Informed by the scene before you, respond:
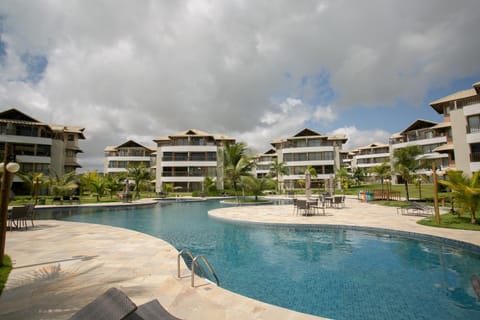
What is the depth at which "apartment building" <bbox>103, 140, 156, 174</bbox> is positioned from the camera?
55.7 meters

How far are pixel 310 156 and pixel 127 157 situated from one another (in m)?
41.1

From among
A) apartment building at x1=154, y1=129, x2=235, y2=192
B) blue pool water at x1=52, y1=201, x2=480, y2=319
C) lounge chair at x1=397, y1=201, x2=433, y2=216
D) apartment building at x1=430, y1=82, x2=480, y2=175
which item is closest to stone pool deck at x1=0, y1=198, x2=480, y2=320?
blue pool water at x1=52, y1=201, x2=480, y2=319

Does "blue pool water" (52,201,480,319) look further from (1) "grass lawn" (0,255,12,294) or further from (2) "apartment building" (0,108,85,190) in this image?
(2) "apartment building" (0,108,85,190)

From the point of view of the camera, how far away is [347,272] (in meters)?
6.29

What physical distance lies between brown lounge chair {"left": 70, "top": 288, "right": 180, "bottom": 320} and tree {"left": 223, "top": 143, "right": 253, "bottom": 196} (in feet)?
80.1

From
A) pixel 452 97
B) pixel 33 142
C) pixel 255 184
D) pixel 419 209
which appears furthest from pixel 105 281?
pixel 33 142

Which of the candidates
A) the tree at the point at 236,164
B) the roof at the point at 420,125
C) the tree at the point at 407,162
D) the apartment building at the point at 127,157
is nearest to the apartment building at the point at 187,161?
the apartment building at the point at 127,157

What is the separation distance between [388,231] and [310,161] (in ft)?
128

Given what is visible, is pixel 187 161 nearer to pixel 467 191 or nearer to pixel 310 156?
pixel 310 156

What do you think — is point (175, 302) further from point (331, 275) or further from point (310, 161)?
point (310, 161)

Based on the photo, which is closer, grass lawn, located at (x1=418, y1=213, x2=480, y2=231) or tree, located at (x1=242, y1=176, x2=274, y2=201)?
grass lawn, located at (x1=418, y1=213, x2=480, y2=231)

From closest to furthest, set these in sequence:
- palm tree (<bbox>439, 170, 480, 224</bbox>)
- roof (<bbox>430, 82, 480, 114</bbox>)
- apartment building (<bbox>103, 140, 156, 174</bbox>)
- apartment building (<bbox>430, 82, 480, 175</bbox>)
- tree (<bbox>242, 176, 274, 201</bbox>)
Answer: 1. palm tree (<bbox>439, 170, 480, 224</bbox>)
2. apartment building (<bbox>430, 82, 480, 175</bbox>)
3. roof (<bbox>430, 82, 480, 114</bbox>)
4. tree (<bbox>242, 176, 274, 201</bbox>)
5. apartment building (<bbox>103, 140, 156, 174</bbox>)

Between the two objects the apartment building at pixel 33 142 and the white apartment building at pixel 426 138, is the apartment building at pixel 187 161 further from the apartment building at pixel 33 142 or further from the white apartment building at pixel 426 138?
the white apartment building at pixel 426 138

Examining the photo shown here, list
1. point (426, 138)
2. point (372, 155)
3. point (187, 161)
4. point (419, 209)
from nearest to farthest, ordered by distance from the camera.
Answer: point (419, 209) < point (426, 138) < point (187, 161) < point (372, 155)
